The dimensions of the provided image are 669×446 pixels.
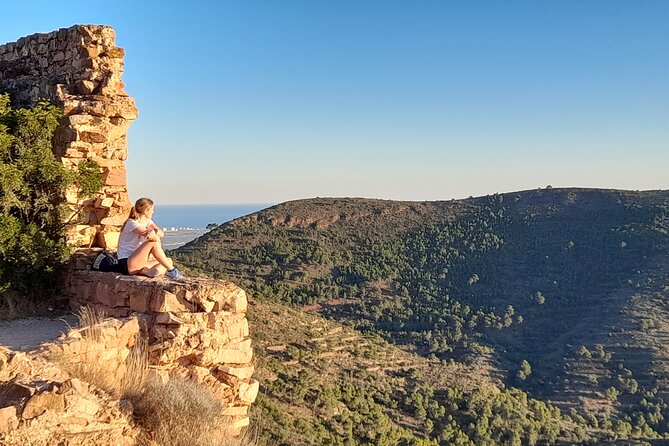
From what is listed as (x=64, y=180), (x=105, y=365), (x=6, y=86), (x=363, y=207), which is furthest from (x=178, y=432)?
(x=363, y=207)

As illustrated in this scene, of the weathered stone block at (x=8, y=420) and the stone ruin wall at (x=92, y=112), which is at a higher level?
the stone ruin wall at (x=92, y=112)

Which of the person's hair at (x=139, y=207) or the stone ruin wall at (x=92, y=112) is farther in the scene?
the stone ruin wall at (x=92, y=112)

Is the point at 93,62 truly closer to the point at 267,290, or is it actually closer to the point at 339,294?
the point at 267,290

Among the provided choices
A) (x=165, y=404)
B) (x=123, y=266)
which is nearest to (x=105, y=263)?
(x=123, y=266)

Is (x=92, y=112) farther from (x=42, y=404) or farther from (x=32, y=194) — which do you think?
(x=42, y=404)

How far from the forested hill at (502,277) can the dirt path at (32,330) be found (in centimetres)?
2085

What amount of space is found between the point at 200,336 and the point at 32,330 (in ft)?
9.33

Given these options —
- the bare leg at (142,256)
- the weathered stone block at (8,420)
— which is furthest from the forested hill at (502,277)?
the weathered stone block at (8,420)

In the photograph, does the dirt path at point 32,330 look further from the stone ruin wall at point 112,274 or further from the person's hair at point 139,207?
the person's hair at point 139,207

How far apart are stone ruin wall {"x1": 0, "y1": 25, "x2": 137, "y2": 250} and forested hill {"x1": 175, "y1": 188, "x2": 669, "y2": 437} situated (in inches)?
795

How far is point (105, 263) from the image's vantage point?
23.9 feet

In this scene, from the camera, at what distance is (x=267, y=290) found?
30.7 m

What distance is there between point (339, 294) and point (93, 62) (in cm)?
2672

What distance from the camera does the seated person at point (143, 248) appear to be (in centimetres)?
675
